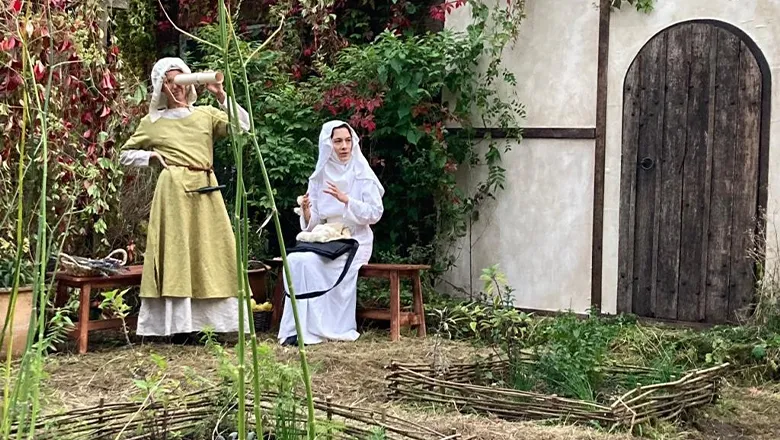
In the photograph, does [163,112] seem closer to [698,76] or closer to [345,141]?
[345,141]

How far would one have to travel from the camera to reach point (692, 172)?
6383 mm

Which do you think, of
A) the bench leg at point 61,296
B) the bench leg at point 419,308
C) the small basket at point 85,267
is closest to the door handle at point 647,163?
the bench leg at point 419,308

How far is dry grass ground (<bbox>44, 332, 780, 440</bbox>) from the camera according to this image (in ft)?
12.6

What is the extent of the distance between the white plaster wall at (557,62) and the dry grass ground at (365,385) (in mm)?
1861

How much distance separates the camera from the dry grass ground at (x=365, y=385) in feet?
12.6

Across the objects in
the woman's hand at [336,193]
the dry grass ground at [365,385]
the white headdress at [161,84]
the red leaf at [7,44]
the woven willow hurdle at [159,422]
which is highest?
the red leaf at [7,44]

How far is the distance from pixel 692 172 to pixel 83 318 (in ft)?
12.6

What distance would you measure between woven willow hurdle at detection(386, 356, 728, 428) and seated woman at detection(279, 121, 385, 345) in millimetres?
1718

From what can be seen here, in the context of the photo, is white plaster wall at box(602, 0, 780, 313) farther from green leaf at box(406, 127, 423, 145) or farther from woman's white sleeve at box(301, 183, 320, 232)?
woman's white sleeve at box(301, 183, 320, 232)

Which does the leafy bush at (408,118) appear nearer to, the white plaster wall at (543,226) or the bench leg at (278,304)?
the white plaster wall at (543,226)

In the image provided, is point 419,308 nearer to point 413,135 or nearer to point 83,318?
point 413,135

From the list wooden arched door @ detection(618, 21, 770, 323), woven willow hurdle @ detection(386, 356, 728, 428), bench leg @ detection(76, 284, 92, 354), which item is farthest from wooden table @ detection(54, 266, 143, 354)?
wooden arched door @ detection(618, 21, 770, 323)

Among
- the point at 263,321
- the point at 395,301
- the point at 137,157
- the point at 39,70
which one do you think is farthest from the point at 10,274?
the point at 395,301

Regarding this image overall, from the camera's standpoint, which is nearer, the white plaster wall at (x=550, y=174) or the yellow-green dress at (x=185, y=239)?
the yellow-green dress at (x=185, y=239)
